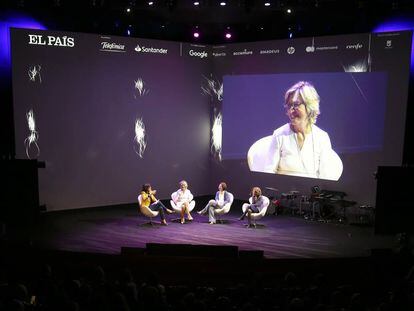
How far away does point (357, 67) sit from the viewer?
1021 centimetres

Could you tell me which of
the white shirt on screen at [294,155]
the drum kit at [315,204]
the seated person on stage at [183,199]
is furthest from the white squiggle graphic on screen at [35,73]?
the drum kit at [315,204]

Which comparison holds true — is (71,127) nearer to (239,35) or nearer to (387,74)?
(239,35)

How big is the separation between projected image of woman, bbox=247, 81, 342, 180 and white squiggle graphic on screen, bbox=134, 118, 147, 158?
9.18 feet

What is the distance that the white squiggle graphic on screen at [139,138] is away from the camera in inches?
455

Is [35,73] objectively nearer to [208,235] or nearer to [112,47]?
[112,47]

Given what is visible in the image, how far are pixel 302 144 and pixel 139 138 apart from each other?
11.9ft

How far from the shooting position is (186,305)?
383 centimetres

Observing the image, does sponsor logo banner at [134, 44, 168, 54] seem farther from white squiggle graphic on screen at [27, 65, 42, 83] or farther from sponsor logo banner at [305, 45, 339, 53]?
sponsor logo banner at [305, 45, 339, 53]

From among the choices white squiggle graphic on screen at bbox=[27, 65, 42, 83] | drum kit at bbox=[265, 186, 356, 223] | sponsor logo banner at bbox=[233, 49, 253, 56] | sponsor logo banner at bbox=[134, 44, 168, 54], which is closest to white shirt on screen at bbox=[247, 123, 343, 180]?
drum kit at bbox=[265, 186, 356, 223]

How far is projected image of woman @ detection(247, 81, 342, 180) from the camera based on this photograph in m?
10.7

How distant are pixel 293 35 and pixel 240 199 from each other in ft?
13.0

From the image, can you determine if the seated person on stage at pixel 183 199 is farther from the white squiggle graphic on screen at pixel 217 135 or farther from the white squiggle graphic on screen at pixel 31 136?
the white squiggle graphic on screen at pixel 31 136

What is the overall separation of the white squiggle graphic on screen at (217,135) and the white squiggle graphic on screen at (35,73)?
4312 millimetres

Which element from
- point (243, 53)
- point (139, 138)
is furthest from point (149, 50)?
point (243, 53)
